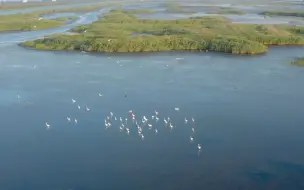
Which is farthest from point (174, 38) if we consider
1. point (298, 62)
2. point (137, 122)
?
A: point (137, 122)

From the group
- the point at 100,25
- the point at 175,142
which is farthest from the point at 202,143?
the point at 100,25

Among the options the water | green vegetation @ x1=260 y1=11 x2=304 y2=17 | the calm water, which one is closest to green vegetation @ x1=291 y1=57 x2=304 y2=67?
the water

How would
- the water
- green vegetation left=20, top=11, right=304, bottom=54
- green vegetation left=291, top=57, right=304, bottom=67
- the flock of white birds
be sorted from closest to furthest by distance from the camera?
1. the water
2. the flock of white birds
3. green vegetation left=291, top=57, right=304, bottom=67
4. green vegetation left=20, top=11, right=304, bottom=54

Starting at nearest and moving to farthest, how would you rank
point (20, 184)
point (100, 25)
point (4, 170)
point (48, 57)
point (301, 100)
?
1. point (20, 184)
2. point (4, 170)
3. point (301, 100)
4. point (48, 57)
5. point (100, 25)

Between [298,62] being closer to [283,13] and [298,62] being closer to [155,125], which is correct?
[155,125]

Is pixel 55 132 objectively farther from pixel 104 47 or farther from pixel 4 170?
pixel 104 47

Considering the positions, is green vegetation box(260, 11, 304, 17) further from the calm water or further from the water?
the calm water
